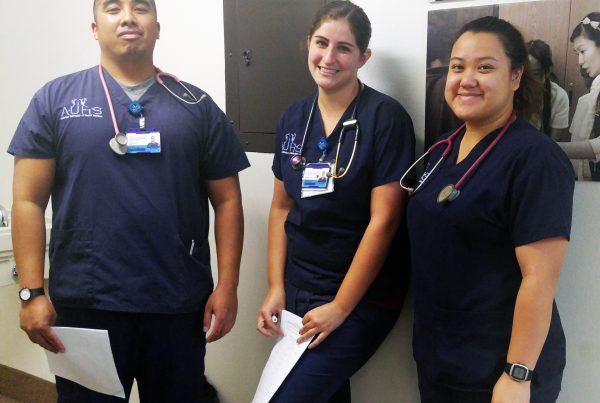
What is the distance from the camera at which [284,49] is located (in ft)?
5.55

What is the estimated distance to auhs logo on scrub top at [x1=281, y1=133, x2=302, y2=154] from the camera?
1.41 m

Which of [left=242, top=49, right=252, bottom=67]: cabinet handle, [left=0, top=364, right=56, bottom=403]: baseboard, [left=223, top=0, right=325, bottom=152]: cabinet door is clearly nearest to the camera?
[left=223, top=0, right=325, bottom=152]: cabinet door

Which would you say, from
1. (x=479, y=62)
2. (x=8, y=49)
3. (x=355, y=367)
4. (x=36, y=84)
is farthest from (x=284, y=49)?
(x=8, y=49)

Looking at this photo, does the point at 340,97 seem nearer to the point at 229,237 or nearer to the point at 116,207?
the point at 229,237

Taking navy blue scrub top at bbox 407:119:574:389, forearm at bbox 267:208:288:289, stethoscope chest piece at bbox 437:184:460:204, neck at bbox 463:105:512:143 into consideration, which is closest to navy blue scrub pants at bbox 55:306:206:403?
forearm at bbox 267:208:288:289

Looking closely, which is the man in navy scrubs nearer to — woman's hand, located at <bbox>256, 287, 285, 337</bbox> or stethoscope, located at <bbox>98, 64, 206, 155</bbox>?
stethoscope, located at <bbox>98, 64, 206, 155</bbox>

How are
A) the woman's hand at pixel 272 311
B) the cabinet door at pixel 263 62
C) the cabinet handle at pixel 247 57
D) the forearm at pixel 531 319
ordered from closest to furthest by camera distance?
the forearm at pixel 531 319, the woman's hand at pixel 272 311, the cabinet door at pixel 263 62, the cabinet handle at pixel 247 57

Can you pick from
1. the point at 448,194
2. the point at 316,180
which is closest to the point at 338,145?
the point at 316,180

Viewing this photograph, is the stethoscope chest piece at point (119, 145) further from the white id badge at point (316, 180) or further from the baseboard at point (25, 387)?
the baseboard at point (25, 387)

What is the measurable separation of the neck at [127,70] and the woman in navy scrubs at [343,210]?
443mm

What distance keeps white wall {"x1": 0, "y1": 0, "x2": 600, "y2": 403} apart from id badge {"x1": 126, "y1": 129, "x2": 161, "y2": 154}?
1.86 ft

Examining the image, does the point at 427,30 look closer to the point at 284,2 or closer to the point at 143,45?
the point at 284,2

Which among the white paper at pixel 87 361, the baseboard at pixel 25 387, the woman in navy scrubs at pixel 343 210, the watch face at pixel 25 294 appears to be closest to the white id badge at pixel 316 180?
the woman in navy scrubs at pixel 343 210

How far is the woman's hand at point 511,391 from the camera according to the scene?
3.24 feet
